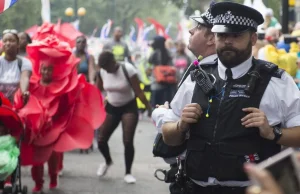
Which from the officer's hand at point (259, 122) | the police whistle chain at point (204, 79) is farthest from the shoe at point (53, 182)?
the officer's hand at point (259, 122)

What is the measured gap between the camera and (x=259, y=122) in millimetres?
4211

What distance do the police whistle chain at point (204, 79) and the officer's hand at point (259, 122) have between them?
25 centimetres

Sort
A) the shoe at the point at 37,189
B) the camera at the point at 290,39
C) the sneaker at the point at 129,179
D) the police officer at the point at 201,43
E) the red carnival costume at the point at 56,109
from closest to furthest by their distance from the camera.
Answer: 1. the police officer at the point at 201,43
2. the red carnival costume at the point at 56,109
3. the shoe at the point at 37,189
4. the camera at the point at 290,39
5. the sneaker at the point at 129,179

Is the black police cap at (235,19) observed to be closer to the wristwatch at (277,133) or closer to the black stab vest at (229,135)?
the black stab vest at (229,135)

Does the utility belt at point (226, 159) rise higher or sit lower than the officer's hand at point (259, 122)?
lower

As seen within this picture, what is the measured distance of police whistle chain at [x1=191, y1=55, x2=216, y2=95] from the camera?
4383 millimetres

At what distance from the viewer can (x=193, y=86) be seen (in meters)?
4.55

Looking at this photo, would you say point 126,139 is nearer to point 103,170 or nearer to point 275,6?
point 103,170

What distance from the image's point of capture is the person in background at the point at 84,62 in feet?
43.4

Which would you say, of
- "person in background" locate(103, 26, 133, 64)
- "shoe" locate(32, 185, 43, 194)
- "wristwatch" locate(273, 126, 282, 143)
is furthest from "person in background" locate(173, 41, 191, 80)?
"wristwatch" locate(273, 126, 282, 143)

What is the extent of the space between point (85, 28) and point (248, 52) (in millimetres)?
54916

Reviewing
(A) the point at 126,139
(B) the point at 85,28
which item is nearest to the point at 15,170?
(A) the point at 126,139

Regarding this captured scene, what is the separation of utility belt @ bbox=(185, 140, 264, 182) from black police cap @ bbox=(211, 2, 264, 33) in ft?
2.00

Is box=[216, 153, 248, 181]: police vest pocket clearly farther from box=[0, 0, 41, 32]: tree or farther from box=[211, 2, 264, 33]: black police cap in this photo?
box=[0, 0, 41, 32]: tree
